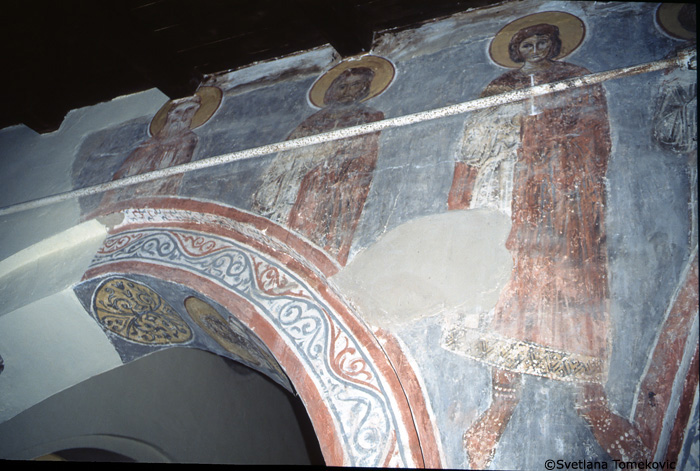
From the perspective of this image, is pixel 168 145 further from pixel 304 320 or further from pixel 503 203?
pixel 503 203

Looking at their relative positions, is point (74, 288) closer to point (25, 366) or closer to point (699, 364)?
point (25, 366)

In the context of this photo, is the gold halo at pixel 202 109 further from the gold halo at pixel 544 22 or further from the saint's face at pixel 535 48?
the saint's face at pixel 535 48

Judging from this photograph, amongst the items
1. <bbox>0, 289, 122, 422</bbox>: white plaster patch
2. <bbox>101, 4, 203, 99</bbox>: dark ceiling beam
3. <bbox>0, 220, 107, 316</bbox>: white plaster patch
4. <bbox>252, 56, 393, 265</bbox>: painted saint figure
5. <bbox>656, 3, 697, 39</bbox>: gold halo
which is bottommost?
<bbox>0, 289, 122, 422</bbox>: white plaster patch

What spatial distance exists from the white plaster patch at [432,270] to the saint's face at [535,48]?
1188 millimetres

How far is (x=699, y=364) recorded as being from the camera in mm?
2062

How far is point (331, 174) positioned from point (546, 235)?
1318 millimetres

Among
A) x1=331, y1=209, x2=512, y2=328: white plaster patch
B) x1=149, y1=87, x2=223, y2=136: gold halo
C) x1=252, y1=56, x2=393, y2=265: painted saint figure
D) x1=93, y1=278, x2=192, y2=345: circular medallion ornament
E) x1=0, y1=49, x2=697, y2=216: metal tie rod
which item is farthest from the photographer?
x1=149, y1=87, x2=223, y2=136: gold halo

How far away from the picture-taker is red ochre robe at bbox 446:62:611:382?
7.64 ft

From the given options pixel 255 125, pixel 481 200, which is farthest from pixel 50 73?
pixel 481 200

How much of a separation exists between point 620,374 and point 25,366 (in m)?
3.54

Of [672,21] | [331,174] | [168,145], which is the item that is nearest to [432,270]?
[331,174]

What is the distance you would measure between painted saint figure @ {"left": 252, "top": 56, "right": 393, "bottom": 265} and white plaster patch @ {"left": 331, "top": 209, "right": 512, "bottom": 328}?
218 mm

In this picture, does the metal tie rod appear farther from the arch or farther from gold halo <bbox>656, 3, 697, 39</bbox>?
the arch

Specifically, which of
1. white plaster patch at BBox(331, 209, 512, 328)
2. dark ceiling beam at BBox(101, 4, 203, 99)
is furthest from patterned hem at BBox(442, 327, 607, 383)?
dark ceiling beam at BBox(101, 4, 203, 99)
